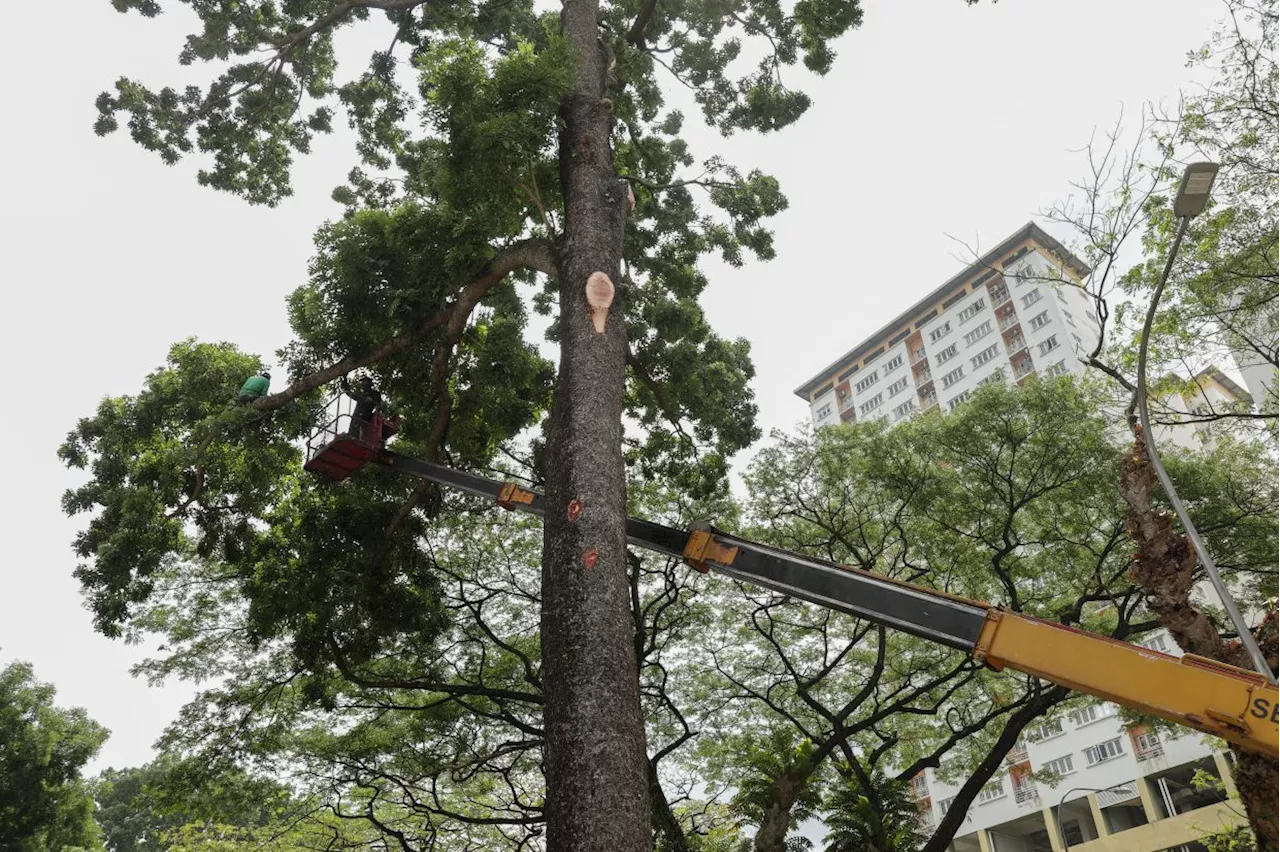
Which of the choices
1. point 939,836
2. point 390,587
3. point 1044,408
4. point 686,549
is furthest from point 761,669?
point 686,549

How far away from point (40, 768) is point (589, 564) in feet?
91.9

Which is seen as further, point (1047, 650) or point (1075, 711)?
point (1075, 711)

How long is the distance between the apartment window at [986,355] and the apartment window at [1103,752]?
2588 centimetres

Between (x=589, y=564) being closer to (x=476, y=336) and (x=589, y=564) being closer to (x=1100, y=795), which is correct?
(x=476, y=336)

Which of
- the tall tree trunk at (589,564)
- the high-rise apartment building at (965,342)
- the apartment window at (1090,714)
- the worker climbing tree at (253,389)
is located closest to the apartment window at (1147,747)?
the apartment window at (1090,714)

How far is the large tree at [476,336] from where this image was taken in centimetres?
595

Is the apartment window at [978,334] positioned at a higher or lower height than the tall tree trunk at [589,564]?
higher

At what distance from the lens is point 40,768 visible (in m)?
25.3

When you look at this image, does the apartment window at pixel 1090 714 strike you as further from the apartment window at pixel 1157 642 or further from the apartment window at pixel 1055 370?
the apartment window at pixel 1055 370

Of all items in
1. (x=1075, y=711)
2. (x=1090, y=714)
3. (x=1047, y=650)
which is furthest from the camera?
(x=1090, y=714)

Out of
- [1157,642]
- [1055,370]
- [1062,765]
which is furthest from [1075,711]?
[1055,370]

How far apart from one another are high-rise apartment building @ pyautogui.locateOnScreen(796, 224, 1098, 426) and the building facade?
19.5 metres

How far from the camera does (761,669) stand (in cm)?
1716

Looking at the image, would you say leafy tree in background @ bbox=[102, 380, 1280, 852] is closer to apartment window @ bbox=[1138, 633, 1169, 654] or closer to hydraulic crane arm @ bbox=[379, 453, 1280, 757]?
hydraulic crane arm @ bbox=[379, 453, 1280, 757]
